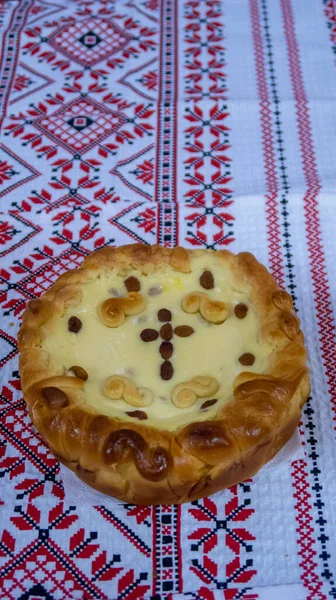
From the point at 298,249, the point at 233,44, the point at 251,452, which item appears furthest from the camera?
the point at 233,44

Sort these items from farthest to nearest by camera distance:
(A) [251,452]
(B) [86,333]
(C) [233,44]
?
(C) [233,44] → (B) [86,333] → (A) [251,452]

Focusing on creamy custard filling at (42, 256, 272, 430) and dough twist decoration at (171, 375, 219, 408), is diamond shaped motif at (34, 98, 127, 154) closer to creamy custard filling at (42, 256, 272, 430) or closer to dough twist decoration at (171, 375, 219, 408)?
creamy custard filling at (42, 256, 272, 430)

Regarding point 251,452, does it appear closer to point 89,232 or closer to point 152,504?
point 152,504

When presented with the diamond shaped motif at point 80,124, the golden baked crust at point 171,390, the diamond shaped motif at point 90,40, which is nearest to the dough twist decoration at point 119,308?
the golden baked crust at point 171,390

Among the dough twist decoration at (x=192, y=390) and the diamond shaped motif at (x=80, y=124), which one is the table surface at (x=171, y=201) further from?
the dough twist decoration at (x=192, y=390)

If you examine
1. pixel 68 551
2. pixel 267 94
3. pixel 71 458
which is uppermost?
pixel 267 94

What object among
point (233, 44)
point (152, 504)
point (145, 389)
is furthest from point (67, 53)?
point (152, 504)
